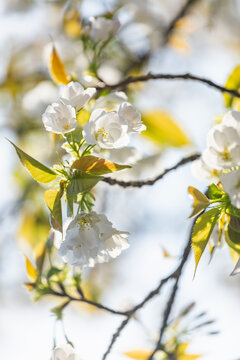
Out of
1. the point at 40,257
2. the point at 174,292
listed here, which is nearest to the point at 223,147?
the point at 174,292

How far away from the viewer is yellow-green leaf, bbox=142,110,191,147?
0.90 meters

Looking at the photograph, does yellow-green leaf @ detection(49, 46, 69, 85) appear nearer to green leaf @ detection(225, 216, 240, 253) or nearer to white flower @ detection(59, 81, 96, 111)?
white flower @ detection(59, 81, 96, 111)

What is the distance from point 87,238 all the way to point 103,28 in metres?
0.39

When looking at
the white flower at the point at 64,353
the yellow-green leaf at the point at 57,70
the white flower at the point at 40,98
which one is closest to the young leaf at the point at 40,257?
the white flower at the point at 64,353

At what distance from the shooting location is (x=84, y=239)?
50cm

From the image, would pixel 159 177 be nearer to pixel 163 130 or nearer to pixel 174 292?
pixel 174 292

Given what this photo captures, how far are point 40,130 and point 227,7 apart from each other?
2.45ft

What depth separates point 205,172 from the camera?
1.88ft

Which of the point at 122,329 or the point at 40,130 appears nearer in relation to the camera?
the point at 122,329

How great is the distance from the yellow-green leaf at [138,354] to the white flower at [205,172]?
32 cm

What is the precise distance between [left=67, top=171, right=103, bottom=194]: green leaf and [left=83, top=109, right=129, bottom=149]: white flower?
39mm

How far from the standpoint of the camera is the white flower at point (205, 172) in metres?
0.56

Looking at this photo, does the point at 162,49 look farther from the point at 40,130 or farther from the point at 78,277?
the point at 78,277

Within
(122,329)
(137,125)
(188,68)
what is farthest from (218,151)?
(188,68)
